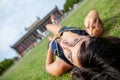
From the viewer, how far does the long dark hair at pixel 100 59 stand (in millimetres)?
3578

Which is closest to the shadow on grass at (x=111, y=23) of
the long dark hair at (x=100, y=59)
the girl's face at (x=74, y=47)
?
the girl's face at (x=74, y=47)

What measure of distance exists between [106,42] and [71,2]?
44093mm

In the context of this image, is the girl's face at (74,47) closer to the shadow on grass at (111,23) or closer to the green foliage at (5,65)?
the shadow on grass at (111,23)

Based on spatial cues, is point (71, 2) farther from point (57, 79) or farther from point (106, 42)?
point (106, 42)

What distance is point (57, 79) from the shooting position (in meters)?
7.51

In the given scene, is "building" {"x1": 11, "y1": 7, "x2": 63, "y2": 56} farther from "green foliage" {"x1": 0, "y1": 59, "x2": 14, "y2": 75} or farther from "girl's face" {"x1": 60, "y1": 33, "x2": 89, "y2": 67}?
"girl's face" {"x1": 60, "y1": 33, "x2": 89, "y2": 67}

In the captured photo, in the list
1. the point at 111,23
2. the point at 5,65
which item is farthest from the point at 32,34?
the point at 111,23

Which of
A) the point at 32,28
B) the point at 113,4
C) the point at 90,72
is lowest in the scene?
the point at 32,28

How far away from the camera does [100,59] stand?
375 cm

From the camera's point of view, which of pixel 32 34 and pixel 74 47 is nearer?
pixel 74 47

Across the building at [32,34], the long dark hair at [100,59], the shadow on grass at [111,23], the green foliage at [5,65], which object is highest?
the long dark hair at [100,59]

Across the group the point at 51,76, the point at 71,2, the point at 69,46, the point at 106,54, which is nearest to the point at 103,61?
the point at 106,54

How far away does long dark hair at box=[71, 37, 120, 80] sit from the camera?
358 cm

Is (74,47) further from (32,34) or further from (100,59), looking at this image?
(32,34)
